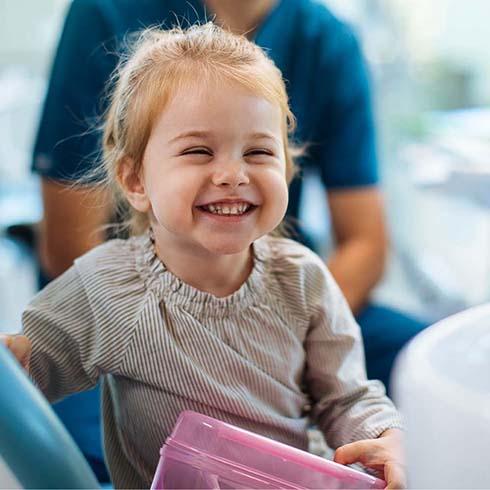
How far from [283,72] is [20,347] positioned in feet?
1.81

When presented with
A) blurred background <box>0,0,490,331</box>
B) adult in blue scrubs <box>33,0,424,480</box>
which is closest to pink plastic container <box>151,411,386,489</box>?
adult in blue scrubs <box>33,0,424,480</box>

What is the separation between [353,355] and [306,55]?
1.55ft

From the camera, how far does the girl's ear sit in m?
0.68

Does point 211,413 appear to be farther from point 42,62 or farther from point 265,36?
point 42,62

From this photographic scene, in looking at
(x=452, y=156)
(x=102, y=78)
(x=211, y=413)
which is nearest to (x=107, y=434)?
(x=211, y=413)

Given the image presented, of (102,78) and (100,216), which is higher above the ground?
(102,78)

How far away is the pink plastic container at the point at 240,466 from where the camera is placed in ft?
1.65

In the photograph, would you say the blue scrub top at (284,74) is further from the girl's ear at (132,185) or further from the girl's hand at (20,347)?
the girl's hand at (20,347)

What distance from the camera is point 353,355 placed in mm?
718

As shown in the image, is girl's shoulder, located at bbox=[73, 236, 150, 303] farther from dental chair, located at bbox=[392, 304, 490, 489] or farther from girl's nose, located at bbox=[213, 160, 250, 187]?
dental chair, located at bbox=[392, 304, 490, 489]

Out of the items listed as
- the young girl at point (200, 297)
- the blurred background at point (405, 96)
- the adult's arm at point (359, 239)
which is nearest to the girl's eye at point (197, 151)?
the young girl at point (200, 297)

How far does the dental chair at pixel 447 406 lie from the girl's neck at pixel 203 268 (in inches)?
10.9

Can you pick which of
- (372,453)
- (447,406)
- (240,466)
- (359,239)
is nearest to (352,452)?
(372,453)

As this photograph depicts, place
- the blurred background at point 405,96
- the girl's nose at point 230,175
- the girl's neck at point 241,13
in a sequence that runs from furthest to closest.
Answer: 1. the blurred background at point 405,96
2. the girl's neck at point 241,13
3. the girl's nose at point 230,175
